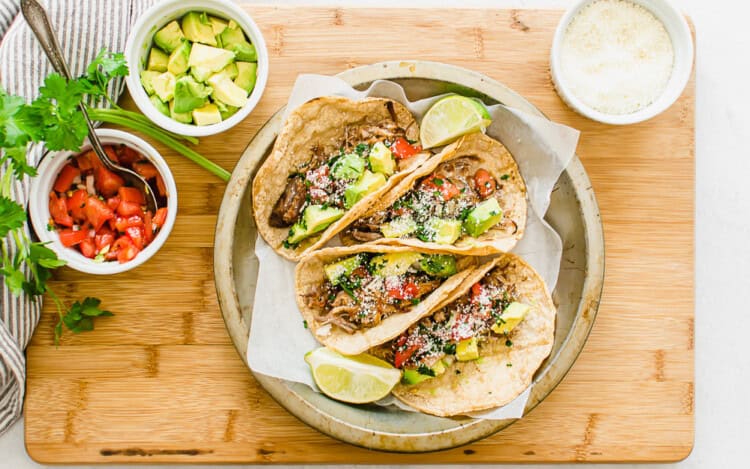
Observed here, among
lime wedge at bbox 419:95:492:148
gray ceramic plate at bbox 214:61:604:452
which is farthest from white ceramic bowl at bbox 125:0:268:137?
lime wedge at bbox 419:95:492:148

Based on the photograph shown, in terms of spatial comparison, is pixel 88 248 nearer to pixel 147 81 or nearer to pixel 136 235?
pixel 136 235

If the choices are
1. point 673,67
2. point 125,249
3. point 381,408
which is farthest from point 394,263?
point 673,67

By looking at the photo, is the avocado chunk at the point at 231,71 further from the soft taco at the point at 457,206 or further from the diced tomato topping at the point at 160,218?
the soft taco at the point at 457,206

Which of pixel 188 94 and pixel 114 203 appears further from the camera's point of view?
pixel 114 203

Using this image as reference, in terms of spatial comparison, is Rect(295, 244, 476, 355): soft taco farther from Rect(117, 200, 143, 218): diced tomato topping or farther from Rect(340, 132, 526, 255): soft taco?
Rect(117, 200, 143, 218): diced tomato topping

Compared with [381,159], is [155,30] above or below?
above

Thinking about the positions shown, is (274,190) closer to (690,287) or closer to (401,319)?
(401,319)
